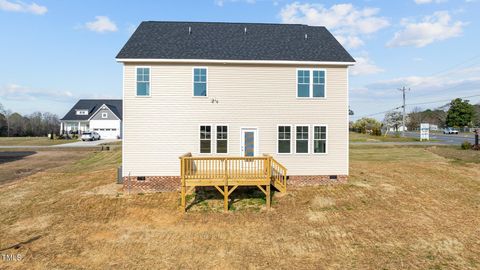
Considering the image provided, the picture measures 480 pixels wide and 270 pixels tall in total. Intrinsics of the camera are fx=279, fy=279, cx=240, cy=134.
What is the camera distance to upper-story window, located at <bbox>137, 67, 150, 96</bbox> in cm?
1494

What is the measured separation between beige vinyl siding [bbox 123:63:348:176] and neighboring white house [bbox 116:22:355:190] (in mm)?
54

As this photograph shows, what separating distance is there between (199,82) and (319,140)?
7.39 m

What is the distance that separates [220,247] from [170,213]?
395cm

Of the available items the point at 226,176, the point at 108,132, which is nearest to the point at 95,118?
the point at 108,132

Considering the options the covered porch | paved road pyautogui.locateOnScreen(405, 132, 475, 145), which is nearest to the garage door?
the covered porch

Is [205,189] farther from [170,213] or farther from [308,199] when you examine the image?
[308,199]

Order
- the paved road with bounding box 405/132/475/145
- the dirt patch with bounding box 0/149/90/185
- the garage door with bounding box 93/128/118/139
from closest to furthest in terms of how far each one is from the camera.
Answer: the dirt patch with bounding box 0/149/90/185 < the paved road with bounding box 405/132/475/145 < the garage door with bounding box 93/128/118/139

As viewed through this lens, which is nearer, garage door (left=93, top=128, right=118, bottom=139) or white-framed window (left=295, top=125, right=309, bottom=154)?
white-framed window (left=295, top=125, right=309, bottom=154)

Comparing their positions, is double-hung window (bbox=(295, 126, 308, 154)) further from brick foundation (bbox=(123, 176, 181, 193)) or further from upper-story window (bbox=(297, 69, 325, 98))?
brick foundation (bbox=(123, 176, 181, 193))

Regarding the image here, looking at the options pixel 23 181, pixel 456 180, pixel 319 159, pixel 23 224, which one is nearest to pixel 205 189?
pixel 319 159

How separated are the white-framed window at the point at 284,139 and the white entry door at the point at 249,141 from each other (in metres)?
1.29

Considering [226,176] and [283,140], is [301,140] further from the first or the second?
[226,176]

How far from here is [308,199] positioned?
13.6m

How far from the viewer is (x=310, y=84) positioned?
1553cm
